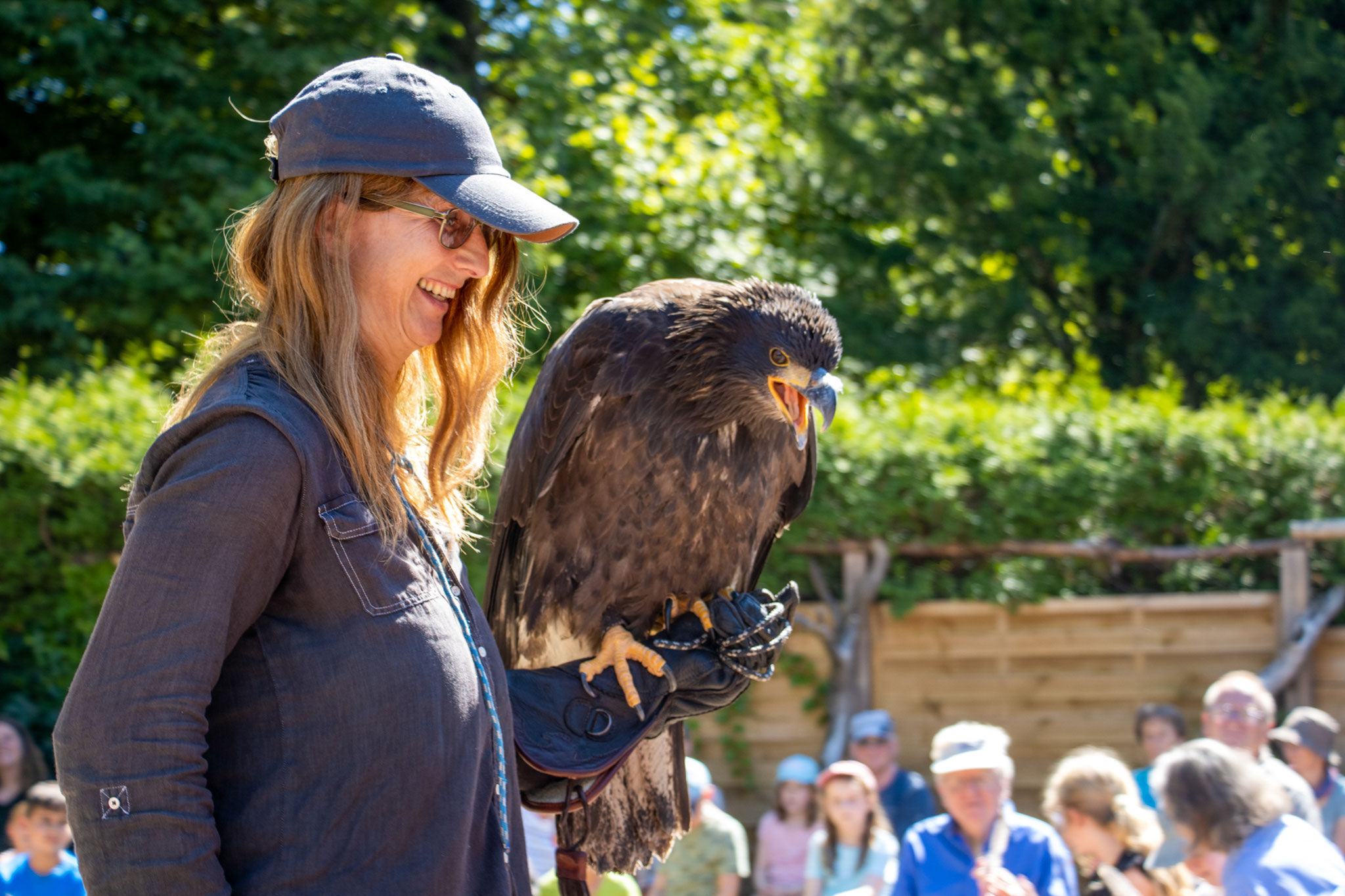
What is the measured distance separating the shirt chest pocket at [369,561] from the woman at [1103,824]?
322 cm

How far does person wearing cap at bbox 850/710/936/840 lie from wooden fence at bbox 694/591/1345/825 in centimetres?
106

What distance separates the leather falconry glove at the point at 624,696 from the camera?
209cm

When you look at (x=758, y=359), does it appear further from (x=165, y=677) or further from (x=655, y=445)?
(x=165, y=677)

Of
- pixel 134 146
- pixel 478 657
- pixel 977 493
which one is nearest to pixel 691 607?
pixel 478 657

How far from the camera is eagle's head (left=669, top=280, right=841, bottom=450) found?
3.08 m

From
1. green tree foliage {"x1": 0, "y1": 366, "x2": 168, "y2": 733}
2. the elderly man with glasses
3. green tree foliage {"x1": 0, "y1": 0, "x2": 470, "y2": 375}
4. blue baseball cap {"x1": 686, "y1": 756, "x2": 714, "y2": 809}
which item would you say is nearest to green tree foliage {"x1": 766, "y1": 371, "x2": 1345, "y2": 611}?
the elderly man with glasses

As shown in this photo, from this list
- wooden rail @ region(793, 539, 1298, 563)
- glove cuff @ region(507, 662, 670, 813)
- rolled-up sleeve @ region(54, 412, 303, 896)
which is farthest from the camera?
wooden rail @ region(793, 539, 1298, 563)

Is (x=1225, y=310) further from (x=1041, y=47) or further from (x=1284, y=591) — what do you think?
(x=1284, y=591)

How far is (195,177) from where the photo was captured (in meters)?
9.68

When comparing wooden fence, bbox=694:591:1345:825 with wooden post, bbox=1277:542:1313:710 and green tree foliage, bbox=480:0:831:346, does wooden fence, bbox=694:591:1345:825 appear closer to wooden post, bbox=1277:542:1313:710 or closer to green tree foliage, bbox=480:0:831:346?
wooden post, bbox=1277:542:1313:710

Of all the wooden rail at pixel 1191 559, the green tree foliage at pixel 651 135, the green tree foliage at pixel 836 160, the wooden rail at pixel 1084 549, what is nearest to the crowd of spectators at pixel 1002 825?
the wooden rail at pixel 1191 559

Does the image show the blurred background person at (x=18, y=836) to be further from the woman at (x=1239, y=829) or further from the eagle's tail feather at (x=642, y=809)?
the woman at (x=1239, y=829)

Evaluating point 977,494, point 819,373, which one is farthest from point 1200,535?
point 819,373

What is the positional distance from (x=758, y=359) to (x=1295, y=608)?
4.29 m
